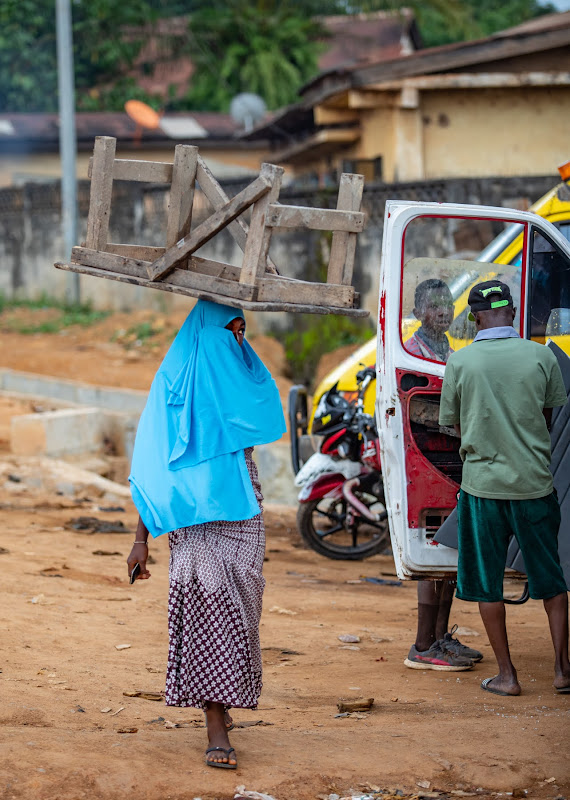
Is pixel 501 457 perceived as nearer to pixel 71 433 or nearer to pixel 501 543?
pixel 501 543

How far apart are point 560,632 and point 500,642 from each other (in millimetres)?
283

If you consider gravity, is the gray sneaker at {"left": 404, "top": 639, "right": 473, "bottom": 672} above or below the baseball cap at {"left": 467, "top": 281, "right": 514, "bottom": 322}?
below

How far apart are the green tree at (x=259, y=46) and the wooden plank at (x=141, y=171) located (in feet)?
82.8

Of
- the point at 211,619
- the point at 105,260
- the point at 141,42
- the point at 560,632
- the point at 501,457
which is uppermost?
the point at 141,42

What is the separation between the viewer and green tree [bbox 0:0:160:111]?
91.9ft

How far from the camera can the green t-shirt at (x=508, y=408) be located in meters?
4.33

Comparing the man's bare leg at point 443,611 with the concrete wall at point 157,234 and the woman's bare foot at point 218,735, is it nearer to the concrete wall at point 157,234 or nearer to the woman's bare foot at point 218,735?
the woman's bare foot at point 218,735

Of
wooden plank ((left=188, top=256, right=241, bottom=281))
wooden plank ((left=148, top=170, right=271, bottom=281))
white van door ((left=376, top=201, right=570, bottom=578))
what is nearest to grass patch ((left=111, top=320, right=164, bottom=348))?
white van door ((left=376, top=201, right=570, bottom=578))

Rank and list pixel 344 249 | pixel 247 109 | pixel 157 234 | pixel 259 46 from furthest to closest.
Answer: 1. pixel 259 46
2. pixel 247 109
3. pixel 157 234
4. pixel 344 249

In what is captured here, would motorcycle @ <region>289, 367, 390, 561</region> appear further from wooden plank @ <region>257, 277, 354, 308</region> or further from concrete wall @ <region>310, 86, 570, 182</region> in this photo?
concrete wall @ <region>310, 86, 570, 182</region>

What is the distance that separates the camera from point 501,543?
4.51 metres

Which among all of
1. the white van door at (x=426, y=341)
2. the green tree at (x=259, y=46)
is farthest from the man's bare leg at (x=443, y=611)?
the green tree at (x=259, y=46)

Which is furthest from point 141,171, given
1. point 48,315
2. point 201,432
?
point 48,315

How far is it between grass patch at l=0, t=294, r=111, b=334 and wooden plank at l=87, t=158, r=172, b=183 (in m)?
15.1
